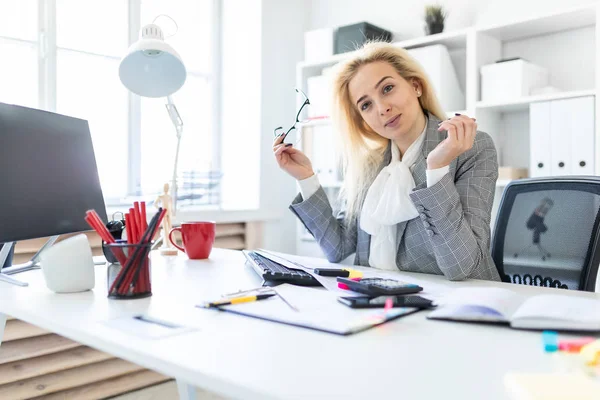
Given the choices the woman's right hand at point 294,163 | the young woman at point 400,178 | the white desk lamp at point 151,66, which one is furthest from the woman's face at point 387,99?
the white desk lamp at point 151,66

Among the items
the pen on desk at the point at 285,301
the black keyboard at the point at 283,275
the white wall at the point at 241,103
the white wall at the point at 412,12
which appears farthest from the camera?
the white wall at the point at 241,103

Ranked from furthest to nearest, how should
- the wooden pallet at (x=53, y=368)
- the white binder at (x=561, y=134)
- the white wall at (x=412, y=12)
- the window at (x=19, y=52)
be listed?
the white wall at (x=412, y=12)
the window at (x=19, y=52)
the white binder at (x=561, y=134)
the wooden pallet at (x=53, y=368)

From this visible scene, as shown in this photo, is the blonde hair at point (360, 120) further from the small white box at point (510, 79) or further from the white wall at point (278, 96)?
the white wall at point (278, 96)

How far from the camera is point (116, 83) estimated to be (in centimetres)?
278

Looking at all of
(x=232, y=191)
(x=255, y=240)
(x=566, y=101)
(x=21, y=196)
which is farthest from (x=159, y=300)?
(x=232, y=191)

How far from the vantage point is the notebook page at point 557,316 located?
686 millimetres

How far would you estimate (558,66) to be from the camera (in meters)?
2.52

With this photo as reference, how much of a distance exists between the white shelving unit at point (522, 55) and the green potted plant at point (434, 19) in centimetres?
8

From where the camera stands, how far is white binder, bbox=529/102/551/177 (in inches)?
89.2

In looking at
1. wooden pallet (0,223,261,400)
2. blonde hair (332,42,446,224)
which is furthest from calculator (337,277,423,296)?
wooden pallet (0,223,261,400)

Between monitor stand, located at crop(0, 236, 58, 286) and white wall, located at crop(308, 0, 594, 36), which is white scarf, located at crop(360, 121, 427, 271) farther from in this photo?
white wall, located at crop(308, 0, 594, 36)

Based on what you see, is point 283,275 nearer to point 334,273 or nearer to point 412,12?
point 334,273

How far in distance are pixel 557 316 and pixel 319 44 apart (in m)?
2.60

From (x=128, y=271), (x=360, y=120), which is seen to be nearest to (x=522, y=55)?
(x=360, y=120)
